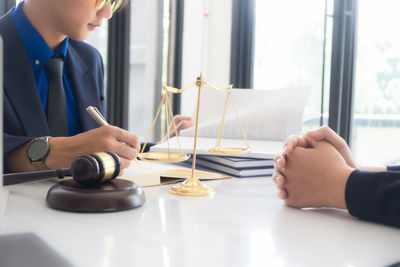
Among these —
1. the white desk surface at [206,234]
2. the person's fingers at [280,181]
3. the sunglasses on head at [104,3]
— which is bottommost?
the white desk surface at [206,234]

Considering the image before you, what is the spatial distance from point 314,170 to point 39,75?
38.1 inches

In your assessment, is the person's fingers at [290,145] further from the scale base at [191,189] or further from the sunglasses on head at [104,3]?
the sunglasses on head at [104,3]

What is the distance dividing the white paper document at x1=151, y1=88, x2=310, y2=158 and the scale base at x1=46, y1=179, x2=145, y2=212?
520 mm

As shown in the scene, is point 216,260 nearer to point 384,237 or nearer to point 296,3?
point 384,237

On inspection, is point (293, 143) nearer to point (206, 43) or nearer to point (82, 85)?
point (82, 85)

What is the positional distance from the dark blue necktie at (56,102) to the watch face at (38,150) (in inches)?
13.0

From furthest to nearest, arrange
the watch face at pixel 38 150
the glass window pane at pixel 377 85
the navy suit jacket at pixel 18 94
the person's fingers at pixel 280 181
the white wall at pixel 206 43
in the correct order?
the white wall at pixel 206 43
the glass window pane at pixel 377 85
the navy suit jacket at pixel 18 94
the watch face at pixel 38 150
the person's fingers at pixel 280 181

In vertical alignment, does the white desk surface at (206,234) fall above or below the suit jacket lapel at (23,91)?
below

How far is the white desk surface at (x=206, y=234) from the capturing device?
505mm

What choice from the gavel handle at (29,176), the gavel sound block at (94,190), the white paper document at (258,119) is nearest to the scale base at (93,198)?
the gavel sound block at (94,190)

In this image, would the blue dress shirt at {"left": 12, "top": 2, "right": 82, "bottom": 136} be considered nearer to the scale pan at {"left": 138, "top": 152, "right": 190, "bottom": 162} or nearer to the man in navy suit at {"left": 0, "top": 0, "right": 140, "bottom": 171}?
the man in navy suit at {"left": 0, "top": 0, "right": 140, "bottom": 171}


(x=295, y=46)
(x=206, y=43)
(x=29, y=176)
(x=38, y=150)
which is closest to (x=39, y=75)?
(x=38, y=150)

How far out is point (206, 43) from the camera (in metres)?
3.71

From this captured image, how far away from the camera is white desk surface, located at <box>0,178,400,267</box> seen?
1.66 ft
